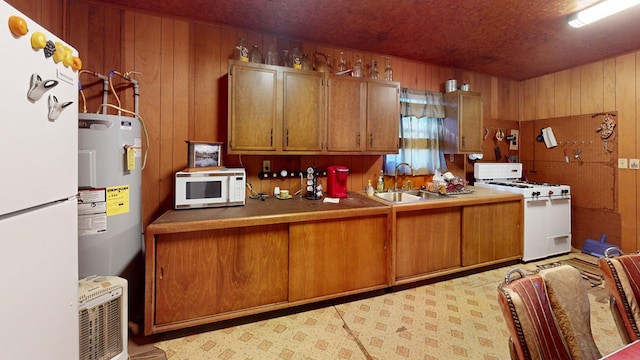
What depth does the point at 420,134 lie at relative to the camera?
329 cm

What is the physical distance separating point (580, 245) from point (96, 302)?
5131 millimetres

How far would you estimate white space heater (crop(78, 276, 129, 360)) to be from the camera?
1.35 metres

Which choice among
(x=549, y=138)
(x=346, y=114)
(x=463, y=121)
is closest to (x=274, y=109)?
(x=346, y=114)

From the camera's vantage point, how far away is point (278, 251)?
2.02 metres

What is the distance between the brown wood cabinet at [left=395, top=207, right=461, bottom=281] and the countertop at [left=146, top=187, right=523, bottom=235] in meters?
0.10

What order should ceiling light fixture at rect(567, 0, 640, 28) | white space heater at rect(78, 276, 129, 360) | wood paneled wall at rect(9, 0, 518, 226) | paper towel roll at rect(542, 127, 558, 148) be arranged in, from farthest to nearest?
paper towel roll at rect(542, 127, 558, 148) < wood paneled wall at rect(9, 0, 518, 226) < ceiling light fixture at rect(567, 0, 640, 28) < white space heater at rect(78, 276, 129, 360)

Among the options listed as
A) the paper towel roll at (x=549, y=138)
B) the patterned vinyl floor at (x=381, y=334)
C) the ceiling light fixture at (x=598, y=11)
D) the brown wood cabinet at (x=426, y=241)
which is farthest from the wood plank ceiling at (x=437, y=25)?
the patterned vinyl floor at (x=381, y=334)

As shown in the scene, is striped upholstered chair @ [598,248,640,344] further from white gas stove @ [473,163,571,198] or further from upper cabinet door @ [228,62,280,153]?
upper cabinet door @ [228,62,280,153]

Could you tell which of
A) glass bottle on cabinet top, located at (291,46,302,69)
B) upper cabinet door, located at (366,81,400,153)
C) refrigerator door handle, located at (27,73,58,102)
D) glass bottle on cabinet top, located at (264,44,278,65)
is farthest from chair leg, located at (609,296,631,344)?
glass bottle on cabinet top, located at (264,44,278,65)

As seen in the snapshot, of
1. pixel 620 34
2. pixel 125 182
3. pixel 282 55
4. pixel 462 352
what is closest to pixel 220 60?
pixel 282 55

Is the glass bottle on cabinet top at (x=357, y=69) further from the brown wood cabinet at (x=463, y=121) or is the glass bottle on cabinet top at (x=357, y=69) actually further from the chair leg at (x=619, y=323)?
the chair leg at (x=619, y=323)

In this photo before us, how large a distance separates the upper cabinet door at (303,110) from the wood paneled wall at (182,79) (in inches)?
13.4

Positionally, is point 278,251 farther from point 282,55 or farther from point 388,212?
point 282,55

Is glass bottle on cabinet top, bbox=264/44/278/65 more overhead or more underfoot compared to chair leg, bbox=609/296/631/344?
more overhead
